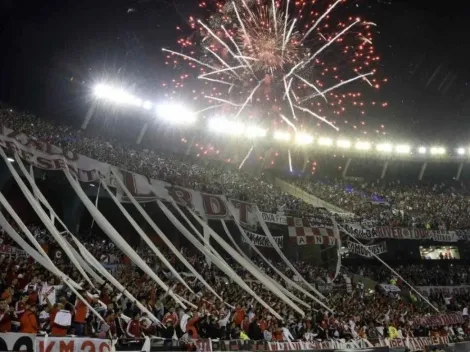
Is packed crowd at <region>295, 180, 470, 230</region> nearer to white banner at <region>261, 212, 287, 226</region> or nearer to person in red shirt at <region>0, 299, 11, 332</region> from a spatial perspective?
white banner at <region>261, 212, 287, 226</region>

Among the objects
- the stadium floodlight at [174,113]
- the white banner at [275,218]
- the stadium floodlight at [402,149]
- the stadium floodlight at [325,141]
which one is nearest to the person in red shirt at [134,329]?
the white banner at [275,218]

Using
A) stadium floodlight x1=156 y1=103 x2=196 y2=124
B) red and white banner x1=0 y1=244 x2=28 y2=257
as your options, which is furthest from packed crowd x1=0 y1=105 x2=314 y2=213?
red and white banner x1=0 y1=244 x2=28 y2=257

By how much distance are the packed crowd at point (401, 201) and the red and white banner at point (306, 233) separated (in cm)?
640

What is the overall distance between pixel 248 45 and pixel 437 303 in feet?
64.3

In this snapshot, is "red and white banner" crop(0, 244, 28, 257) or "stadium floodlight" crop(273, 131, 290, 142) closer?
"red and white banner" crop(0, 244, 28, 257)

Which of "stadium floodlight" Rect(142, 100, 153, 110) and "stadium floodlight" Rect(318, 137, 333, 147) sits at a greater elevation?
"stadium floodlight" Rect(318, 137, 333, 147)

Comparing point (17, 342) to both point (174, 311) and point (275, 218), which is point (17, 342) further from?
point (275, 218)

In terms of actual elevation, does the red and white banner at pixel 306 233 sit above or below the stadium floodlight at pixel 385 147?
below

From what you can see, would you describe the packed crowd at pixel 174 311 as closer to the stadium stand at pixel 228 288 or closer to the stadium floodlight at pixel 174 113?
the stadium stand at pixel 228 288

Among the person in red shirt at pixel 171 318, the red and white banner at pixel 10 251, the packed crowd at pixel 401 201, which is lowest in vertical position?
the person in red shirt at pixel 171 318

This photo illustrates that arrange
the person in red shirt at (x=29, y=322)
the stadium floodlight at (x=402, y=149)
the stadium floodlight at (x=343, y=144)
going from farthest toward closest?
the stadium floodlight at (x=402, y=149)
the stadium floodlight at (x=343, y=144)
the person in red shirt at (x=29, y=322)

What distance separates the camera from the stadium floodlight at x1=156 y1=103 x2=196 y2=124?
36.1 metres

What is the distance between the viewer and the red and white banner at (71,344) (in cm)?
825

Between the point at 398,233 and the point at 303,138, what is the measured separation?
1622 centimetres
